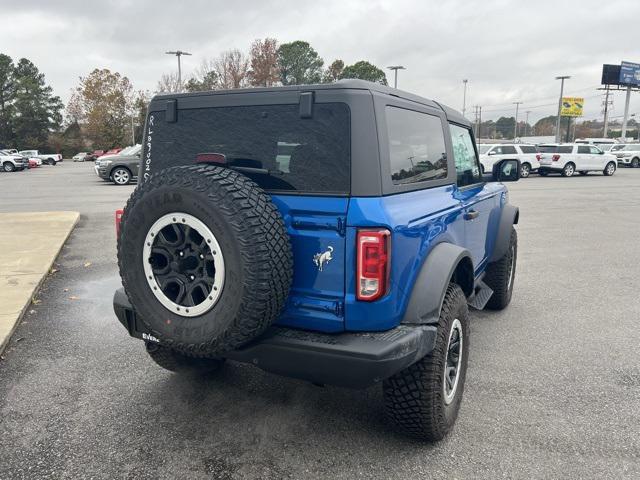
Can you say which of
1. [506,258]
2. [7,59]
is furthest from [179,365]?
[7,59]

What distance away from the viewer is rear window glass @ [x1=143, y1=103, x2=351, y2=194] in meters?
2.48

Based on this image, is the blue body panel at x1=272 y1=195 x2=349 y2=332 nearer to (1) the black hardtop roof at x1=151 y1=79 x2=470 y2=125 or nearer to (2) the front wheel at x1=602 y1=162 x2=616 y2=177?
(1) the black hardtop roof at x1=151 y1=79 x2=470 y2=125

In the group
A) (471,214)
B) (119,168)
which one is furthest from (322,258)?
(119,168)

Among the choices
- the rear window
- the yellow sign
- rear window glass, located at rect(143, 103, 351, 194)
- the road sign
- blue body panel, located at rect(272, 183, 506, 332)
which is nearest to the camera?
blue body panel, located at rect(272, 183, 506, 332)

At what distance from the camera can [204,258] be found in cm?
235

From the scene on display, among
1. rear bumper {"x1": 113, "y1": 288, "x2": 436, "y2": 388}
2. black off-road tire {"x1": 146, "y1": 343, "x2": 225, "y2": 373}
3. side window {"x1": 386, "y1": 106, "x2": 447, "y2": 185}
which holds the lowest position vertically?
black off-road tire {"x1": 146, "y1": 343, "x2": 225, "y2": 373}

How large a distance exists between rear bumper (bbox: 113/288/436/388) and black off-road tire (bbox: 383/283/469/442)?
127 millimetres

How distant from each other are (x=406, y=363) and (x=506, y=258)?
9.37 feet

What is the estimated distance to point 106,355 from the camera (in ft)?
13.0

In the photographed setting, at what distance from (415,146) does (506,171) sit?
2.08m

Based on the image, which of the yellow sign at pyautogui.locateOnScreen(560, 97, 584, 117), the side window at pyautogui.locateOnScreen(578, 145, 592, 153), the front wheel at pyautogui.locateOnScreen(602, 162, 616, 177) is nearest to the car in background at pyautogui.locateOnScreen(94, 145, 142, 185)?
the side window at pyautogui.locateOnScreen(578, 145, 592, 153)

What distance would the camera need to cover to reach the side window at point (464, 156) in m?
3.73

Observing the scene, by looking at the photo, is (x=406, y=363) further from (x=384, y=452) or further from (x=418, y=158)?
(x=418, y=158)

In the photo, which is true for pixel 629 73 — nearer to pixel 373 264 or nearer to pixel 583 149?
pixel 583 149
